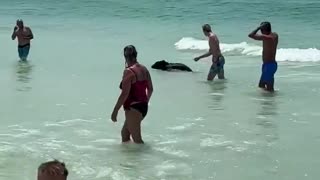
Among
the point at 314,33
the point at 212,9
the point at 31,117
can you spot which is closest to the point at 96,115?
the point at 31,117

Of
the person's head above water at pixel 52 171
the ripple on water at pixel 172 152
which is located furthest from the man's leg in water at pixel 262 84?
the person's head above water at pixel 52 171

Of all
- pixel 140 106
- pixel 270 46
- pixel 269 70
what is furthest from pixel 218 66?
pixel 140 106

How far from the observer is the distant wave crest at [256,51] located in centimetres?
2158

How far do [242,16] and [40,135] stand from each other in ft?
112

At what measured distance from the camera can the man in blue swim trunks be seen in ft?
41.6

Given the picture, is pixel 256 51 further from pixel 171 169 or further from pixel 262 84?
pixel 171 169

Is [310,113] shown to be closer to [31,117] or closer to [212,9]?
[31,117]

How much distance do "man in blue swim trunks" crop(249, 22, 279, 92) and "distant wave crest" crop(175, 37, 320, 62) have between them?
314 inches

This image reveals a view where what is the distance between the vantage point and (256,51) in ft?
77.3

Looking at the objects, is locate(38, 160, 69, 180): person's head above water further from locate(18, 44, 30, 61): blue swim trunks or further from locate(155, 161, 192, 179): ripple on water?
locate(18, 44, 30, 61): blue swim trunks

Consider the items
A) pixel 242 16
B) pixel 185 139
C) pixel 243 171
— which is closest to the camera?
pixel 243 171

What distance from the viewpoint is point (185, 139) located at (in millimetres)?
9438

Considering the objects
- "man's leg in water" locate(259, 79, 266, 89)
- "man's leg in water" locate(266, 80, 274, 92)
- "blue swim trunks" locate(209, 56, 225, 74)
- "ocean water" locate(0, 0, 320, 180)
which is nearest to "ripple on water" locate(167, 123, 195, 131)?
"ocean water" locate(0, 0, 320, 180)

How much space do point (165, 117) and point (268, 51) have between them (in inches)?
115
